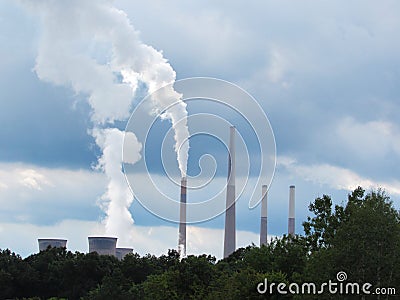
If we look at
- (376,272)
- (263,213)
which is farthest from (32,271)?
(376,272)

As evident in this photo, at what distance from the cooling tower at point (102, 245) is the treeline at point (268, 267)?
18.8 metres

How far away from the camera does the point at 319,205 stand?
7475 centimetres

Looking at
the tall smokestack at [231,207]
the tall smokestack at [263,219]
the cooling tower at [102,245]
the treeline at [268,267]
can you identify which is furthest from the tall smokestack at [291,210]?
the treeline at [268,267]

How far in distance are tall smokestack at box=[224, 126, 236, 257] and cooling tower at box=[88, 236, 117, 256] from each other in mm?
25618

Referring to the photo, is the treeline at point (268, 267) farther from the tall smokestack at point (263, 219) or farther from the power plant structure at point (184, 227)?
the tall smokestack at point (263, 219)

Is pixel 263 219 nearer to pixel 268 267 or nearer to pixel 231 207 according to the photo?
pixel 231 207

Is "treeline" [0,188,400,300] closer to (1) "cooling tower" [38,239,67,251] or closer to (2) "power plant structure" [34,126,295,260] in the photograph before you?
(2) "power plant structure" [34,126,295,260]

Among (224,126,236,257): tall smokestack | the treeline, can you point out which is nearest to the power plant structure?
(224,126,236,257): tall smokestack

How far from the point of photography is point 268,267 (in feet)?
221

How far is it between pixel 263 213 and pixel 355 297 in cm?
12946

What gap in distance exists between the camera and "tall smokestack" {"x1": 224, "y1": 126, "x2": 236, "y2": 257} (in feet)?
518

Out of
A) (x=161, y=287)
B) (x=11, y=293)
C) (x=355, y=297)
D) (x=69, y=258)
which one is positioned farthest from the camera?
(x=69, y=258)

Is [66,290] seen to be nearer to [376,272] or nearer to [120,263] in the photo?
[120,263]

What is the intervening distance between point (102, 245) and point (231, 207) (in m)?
31.0
